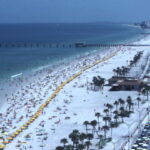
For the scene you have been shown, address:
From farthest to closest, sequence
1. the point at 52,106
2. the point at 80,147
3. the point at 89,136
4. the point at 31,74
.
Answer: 1. the point at 31,74
2. the point at 52,106
3. the point at 89,136
4. the point at 80,147

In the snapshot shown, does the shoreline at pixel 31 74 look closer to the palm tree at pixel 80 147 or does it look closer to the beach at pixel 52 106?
the beach at pixel 52 106

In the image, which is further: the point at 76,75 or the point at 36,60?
the point at 36,60

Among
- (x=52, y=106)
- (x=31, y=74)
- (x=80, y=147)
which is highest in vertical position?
(x=31, y=74)

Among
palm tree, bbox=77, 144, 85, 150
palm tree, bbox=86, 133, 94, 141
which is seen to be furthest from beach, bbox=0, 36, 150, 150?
palm tree, bbox=77, 144, 85, 150

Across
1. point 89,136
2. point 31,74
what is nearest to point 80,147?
point 89,136

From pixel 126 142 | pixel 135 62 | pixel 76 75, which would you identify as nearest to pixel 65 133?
pixel 126 142

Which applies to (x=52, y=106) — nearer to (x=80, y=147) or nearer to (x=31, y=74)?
(x=80, y=147)

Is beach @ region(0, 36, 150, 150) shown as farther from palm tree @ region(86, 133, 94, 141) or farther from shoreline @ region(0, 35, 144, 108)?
palm tree @ region(86, 133, 94, 141)

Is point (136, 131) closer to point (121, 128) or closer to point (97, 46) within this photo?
point (121, 128)
